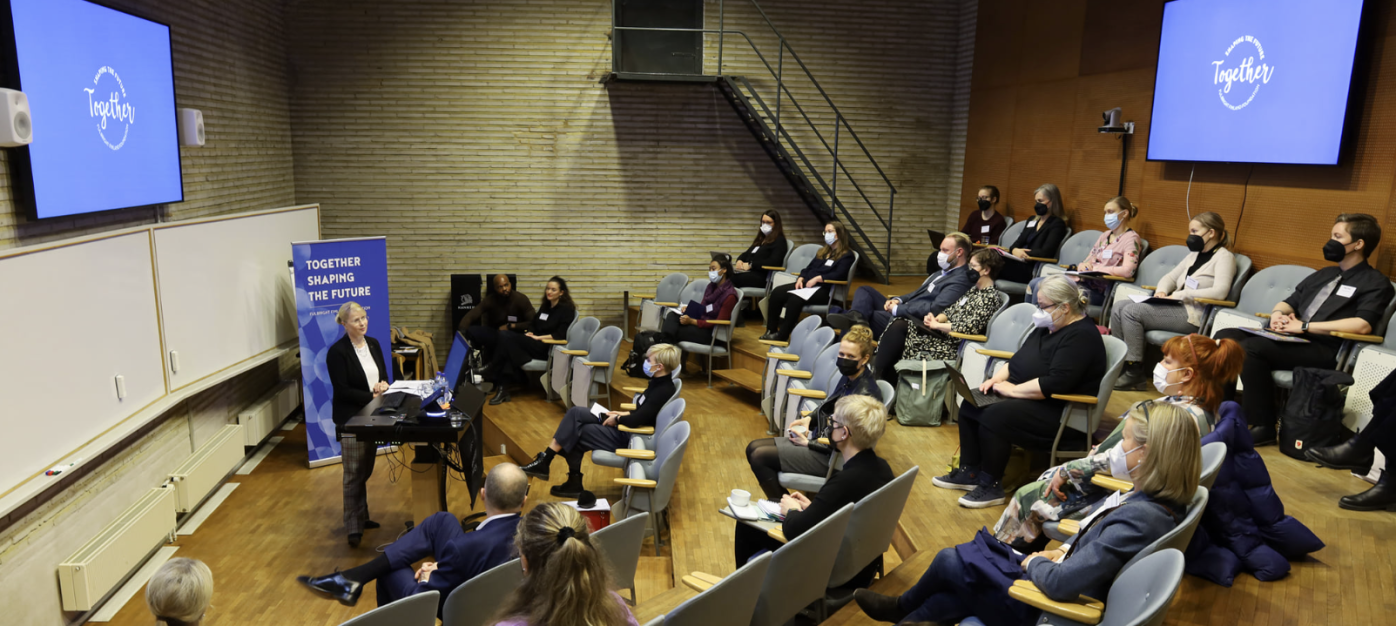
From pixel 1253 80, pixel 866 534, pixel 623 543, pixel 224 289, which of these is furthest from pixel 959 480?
pixel 224 289

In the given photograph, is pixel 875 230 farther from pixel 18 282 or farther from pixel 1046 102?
pixel 18 282

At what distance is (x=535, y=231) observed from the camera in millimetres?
10109

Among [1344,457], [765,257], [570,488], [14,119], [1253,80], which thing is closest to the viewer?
[14,119]

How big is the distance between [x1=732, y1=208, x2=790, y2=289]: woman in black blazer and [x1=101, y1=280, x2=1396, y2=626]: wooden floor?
1.55 metres

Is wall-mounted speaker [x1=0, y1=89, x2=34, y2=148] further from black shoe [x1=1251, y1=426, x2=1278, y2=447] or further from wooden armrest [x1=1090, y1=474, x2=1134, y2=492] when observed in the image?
black shoe [x1=1251, y1=426, x2=1278, y2=447]

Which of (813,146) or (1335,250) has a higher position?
(813,146)

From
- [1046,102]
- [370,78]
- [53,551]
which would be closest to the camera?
[53,551]

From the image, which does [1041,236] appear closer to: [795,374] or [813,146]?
[813,146]

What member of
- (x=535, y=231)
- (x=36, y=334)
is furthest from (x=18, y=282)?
(x=535, y=231)

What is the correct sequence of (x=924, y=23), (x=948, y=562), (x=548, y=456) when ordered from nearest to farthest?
(x=948, y=562), (x=548, y=456), (x=924, y=23)

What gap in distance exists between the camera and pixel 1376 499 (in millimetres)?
4305

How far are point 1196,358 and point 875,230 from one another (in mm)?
7027

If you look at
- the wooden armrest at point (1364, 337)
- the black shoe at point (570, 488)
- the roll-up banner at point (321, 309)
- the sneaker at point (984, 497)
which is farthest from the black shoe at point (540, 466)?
the wooden armrest at point (1364, 337)

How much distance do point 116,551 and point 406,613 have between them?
10.7 ft
